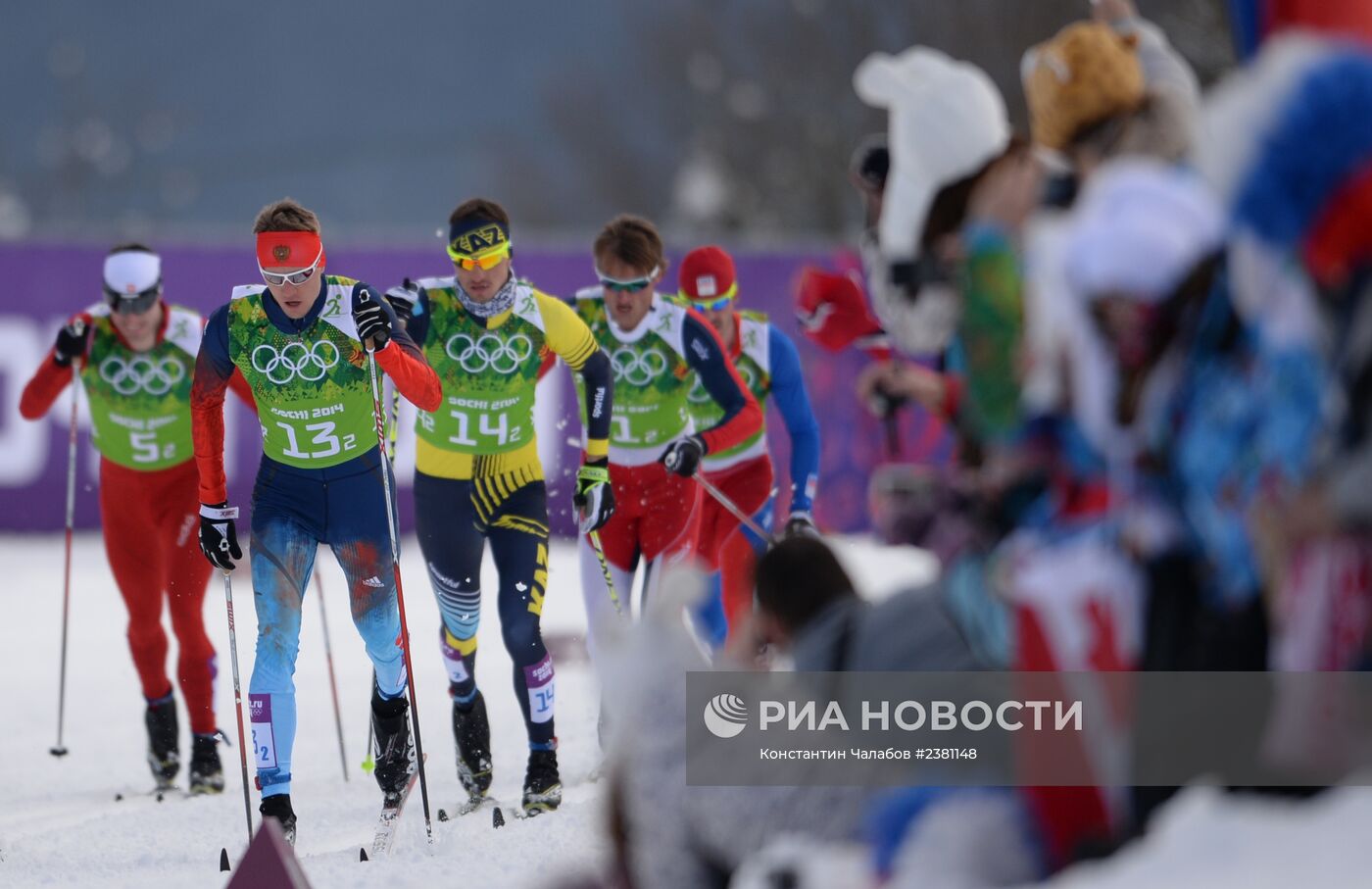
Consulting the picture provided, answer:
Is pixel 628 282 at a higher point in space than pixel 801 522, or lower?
higher

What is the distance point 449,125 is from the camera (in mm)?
78750

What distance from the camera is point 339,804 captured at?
647 cm

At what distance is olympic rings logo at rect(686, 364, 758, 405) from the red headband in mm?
2180

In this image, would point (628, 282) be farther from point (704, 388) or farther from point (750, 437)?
point (750, 437)

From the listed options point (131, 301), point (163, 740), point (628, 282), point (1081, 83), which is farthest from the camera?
point (131, 301)

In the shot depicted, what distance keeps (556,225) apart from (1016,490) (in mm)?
46851

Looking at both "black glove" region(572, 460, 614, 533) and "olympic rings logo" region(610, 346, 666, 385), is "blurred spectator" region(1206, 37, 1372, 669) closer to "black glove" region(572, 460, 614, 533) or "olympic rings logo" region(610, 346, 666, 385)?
"black glove" region(572, 460, 614, 533)

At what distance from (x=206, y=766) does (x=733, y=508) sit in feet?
8.21

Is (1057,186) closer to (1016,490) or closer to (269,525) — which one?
(1016,490)

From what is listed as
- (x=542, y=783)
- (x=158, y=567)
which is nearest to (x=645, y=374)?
(x=542, y=783)

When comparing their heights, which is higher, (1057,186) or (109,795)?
(1057,186)

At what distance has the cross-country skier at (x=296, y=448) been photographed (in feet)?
18.3

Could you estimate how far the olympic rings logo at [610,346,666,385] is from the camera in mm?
6996

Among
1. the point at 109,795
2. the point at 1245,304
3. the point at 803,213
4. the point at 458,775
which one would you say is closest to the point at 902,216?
the point at 1245,304
